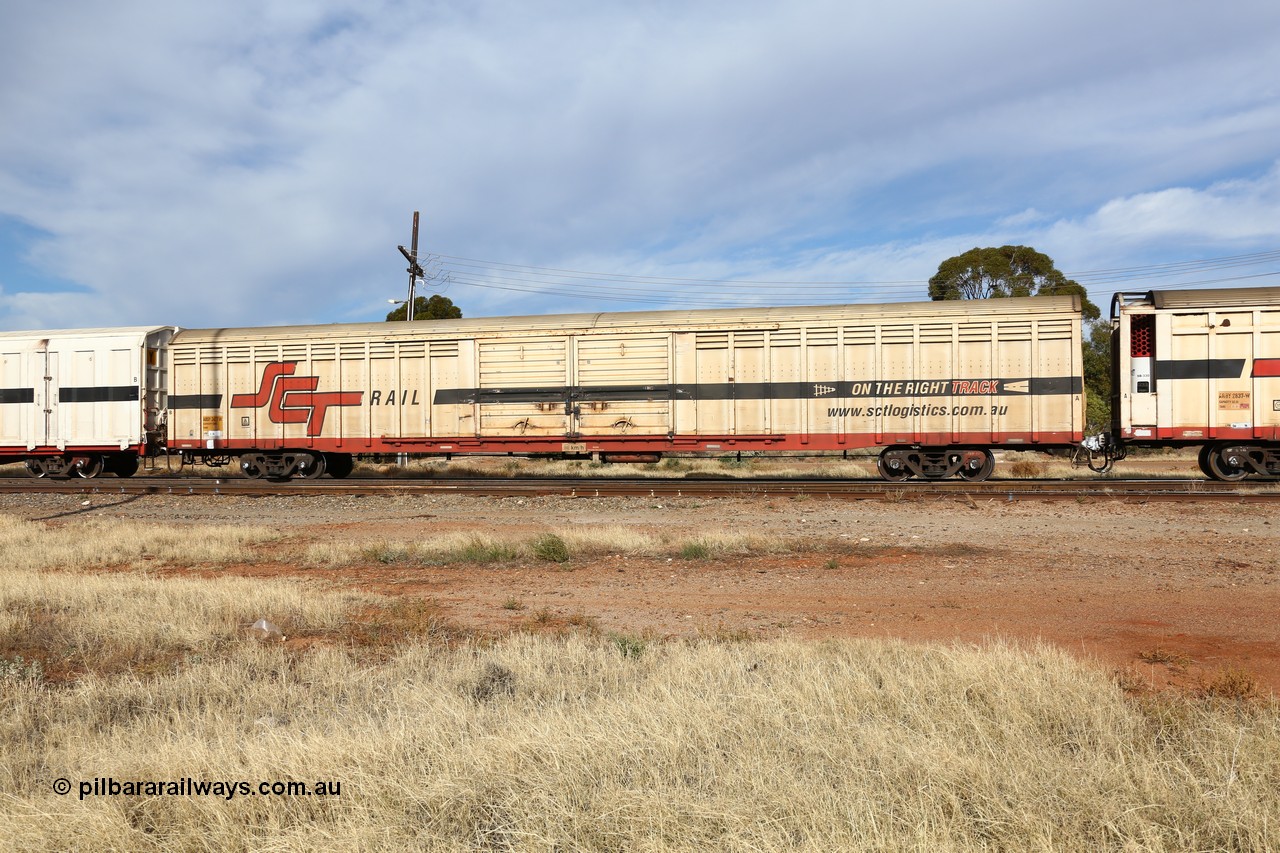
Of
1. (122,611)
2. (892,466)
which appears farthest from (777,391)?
(122,611)

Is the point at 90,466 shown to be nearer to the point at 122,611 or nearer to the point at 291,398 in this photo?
the point at 291,398

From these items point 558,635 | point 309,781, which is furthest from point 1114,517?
point 309,781

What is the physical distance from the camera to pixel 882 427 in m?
16.7

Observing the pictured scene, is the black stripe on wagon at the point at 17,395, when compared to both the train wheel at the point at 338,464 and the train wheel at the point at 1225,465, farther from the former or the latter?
the train wheel at the point at 1225,465

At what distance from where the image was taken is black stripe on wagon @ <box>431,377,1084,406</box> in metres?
16.2

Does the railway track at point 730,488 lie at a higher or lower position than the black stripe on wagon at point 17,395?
lower

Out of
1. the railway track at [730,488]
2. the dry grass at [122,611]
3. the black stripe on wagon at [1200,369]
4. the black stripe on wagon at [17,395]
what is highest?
the black stripe on wagon at [1200,369]

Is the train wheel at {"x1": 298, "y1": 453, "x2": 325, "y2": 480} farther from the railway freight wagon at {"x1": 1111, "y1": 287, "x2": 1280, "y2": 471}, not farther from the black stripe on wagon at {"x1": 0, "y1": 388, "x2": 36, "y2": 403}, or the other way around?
the railway freight wagon at {"x1": 1111, "y1": 287, "x2": 1280, "y2": 471}

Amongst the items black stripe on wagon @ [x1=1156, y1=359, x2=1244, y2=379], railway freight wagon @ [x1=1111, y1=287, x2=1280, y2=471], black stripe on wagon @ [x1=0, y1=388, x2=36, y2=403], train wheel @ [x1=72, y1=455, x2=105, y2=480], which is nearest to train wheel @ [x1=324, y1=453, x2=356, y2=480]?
train wheel @ [x1=72, y1=455, x2=105, y2=480]

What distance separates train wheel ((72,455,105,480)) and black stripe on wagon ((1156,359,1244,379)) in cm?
2575

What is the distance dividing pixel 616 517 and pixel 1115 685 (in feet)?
31.9

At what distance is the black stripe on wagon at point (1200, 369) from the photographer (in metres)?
15.4

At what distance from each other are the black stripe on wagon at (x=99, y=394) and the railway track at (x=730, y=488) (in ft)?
6.91

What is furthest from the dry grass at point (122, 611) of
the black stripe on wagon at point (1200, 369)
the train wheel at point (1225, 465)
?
the train wheel at point (1225, 465)
